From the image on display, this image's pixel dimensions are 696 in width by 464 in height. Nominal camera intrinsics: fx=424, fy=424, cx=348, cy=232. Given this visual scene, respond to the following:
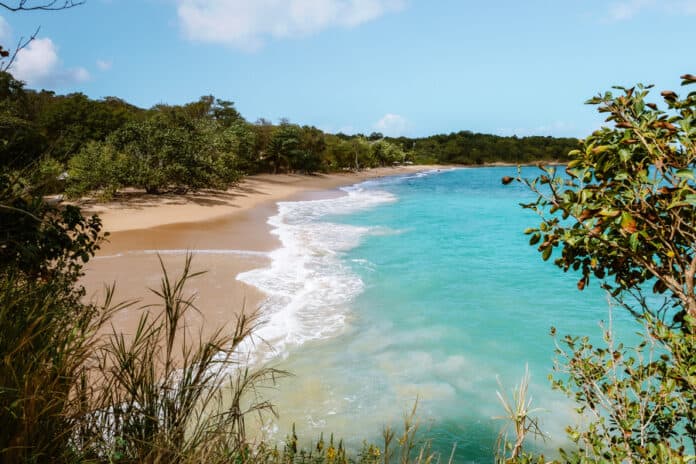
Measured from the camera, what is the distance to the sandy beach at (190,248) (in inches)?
346

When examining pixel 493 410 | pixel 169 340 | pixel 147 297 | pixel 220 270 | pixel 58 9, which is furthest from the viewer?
pixel 220 270

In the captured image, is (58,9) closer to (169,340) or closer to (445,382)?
(169,340)

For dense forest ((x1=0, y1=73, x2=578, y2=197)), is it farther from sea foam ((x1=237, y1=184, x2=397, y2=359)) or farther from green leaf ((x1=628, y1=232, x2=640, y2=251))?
sea foam ((x1=237, y1=184, x2=397, y2=359))

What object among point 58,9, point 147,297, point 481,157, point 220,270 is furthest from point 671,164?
point 481,157

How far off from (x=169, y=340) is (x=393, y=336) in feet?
24.0

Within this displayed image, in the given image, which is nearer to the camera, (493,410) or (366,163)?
(493,410)

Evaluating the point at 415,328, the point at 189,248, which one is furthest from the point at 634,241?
the point at 189,248

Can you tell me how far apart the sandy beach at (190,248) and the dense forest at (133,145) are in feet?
3.75

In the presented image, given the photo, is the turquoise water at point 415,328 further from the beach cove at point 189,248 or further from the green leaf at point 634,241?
the green leaf at point 634,241

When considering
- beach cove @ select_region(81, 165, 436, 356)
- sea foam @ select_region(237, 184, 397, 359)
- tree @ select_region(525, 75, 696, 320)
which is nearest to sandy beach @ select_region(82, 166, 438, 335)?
beach cove @ select_region(81, 165, 436, 356)

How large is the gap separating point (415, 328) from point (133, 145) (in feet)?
71.3

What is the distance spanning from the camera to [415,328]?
944 centimetres

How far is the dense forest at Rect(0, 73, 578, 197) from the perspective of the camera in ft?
19.2

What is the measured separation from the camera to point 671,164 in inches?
83.7
